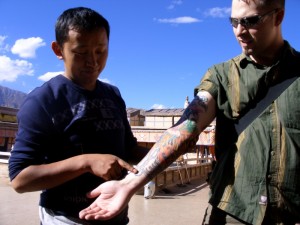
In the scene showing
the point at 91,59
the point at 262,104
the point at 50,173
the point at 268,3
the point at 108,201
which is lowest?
the point at 108,201

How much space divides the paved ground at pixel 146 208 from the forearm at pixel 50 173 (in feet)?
20.8

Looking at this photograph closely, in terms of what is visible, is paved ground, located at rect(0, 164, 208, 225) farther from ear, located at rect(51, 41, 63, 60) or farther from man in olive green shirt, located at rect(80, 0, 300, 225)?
man in olive green shirt, located at rect(80, 0, 300, 225)

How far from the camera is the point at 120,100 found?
2.13 m

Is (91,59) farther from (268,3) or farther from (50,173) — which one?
(268,3)

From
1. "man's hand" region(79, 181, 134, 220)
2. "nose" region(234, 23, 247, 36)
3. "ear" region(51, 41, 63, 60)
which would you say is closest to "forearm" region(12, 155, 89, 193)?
"man's hand" region(79, 181, 134, 220)

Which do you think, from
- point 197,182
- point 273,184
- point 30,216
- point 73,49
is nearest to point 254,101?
Result: point 273,184

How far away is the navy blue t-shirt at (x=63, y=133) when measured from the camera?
5.37 ft

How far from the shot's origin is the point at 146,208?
10.1 m

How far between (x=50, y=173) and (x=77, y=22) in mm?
772

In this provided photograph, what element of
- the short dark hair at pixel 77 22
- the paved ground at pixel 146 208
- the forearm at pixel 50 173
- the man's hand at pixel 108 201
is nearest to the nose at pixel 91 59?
the short dark hair at pixel 77 22

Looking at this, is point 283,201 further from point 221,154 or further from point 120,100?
point 120,100

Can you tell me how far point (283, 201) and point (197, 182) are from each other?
1705 cm

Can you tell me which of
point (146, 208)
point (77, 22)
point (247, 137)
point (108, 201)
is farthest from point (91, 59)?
point (146, 208)

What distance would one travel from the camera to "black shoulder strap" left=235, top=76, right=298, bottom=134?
5.51ft
